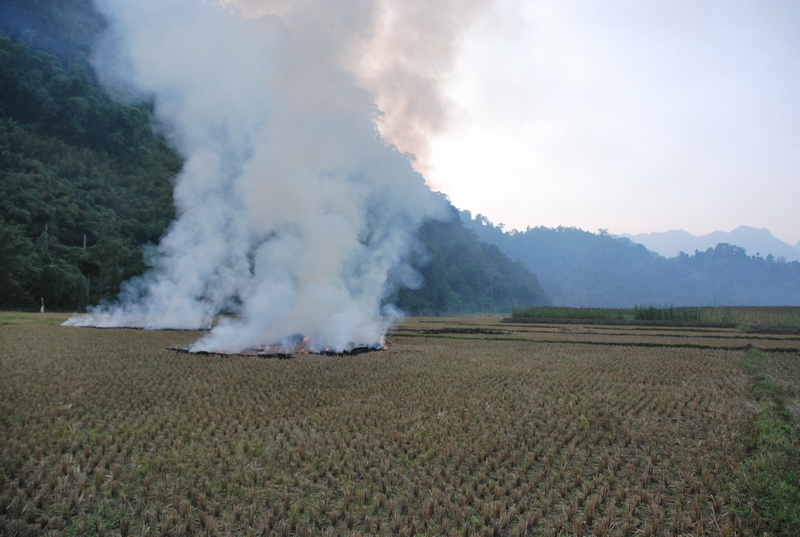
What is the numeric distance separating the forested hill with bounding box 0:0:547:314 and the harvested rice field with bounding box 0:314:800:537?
36.9 meters

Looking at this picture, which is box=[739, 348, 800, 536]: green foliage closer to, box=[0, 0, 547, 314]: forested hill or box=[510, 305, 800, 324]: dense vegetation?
box=[510, 305, 800, 324]: dense vegetation

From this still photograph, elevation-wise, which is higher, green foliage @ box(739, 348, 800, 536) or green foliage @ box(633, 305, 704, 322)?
green foliage @ box(633, 305, 704, 322)

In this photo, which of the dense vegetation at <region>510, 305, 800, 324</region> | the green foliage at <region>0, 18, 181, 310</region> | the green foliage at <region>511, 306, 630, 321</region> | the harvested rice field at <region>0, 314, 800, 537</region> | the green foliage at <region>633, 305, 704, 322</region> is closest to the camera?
the harvested rice field at <region>0, 314, 800, 537</region>

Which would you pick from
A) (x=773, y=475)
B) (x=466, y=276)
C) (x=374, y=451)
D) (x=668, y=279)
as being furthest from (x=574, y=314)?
(x=668, y=279)

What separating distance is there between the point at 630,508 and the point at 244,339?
17533 millimetres

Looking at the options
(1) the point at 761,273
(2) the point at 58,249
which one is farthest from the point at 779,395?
(1) the point at 761,273

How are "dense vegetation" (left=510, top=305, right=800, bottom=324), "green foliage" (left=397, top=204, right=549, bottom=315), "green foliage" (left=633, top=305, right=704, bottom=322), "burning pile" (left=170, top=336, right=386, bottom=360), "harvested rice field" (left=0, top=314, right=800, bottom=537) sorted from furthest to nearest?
1. "green foliage" (left=397, top=204, right=549, bottom=315)
2. "green foliage" (left=633, top=305, right=704, bottom=322)
3. "dense vegetation" (left=510, top=305, right=800, bottom=324)
4. "burning pile" (left=170, top=336, right=386, bottom=360)
5. "harvested rice field" (left=0, top=314, right=800, bottom=537)

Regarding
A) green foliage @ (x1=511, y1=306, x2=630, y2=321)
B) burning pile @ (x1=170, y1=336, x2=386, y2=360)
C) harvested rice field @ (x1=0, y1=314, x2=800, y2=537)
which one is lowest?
harvested rice field @ (x1=0, y1=314, x2=800, y2=537)

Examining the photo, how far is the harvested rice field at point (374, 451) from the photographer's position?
17.6ft

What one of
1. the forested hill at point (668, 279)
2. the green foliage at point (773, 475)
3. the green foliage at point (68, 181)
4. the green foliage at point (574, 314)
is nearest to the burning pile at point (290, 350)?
the green foliage at point (773, 475)

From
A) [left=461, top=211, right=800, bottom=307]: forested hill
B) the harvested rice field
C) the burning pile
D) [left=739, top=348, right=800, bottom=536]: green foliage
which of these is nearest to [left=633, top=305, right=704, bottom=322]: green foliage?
the harvested rice field

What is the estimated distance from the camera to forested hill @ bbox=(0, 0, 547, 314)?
44250 mm

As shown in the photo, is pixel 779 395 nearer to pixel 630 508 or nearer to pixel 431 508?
pixel 630 508

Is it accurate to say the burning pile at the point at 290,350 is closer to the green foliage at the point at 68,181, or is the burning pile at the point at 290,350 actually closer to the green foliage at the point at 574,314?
the green foliage at the point at 574,314
